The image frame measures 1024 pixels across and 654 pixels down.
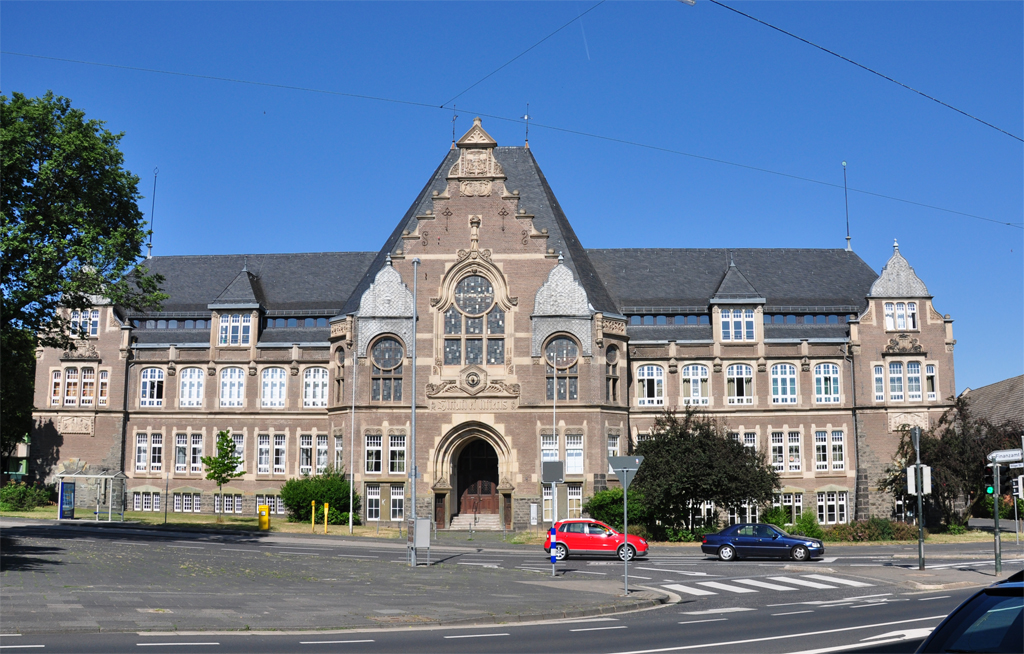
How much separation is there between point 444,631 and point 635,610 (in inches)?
220

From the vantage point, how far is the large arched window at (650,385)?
54.6 metres

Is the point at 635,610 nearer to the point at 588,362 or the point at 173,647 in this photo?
the point at 173,647

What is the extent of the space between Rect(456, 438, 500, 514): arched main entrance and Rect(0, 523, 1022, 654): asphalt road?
358 inches

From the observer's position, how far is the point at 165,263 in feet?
202

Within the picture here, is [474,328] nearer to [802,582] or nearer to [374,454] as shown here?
[374,454]

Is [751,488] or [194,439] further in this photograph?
[194,439]

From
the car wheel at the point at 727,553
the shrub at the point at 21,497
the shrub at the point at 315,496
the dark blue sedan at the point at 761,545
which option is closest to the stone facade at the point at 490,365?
the shrub at the point at 315,496

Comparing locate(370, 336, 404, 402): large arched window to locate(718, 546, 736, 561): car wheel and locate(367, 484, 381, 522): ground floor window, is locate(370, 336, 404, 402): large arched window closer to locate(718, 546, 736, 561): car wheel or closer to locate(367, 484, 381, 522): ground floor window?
locate(367, 484, 381, 522): ground floor window

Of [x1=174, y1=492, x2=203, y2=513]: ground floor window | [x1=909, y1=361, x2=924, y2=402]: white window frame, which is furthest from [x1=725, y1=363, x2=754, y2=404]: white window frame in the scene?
[x1=174, y1=492, x2=203, y2=513]: ground floor window

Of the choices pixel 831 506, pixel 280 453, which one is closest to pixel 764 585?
pixel 831 506

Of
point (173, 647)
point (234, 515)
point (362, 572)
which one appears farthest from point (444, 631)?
point (234, 515)

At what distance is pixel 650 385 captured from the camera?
5481 cm

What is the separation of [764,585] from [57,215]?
79.3ft

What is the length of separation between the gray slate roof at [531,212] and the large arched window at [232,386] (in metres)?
8.24
